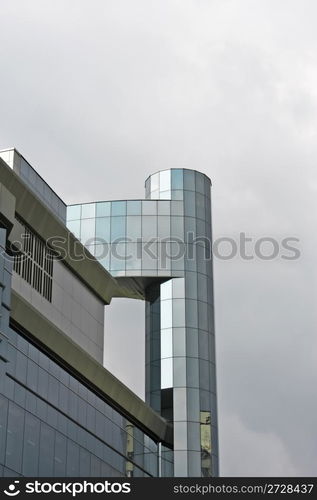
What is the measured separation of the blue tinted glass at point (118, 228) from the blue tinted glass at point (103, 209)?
3.91ft

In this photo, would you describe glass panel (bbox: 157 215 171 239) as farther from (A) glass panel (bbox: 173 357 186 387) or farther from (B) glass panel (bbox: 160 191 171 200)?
(A) glass panel (bbox: 173 357 186 387)

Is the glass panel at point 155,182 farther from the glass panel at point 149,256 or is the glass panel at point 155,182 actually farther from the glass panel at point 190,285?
the glass panel at point 190,285

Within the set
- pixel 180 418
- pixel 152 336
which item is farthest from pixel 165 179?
pixel 180 418

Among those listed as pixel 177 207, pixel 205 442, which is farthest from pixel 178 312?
pixel 205 442

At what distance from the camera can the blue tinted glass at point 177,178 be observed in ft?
298

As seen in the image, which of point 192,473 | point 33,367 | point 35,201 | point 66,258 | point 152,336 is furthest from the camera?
point 152,336

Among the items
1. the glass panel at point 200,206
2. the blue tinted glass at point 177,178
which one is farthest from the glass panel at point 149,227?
the glass panel at point 200,206

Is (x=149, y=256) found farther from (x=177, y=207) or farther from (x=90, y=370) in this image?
(x=90, y=370)

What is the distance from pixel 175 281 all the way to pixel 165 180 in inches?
405

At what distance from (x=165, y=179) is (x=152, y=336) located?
14.9 meters

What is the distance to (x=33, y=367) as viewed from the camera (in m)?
56.0

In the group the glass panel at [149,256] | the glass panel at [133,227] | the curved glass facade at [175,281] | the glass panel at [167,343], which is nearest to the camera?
the curved glass facade at [175,281]

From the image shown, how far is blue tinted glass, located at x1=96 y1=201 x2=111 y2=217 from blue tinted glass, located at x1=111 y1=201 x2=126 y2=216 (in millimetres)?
414
